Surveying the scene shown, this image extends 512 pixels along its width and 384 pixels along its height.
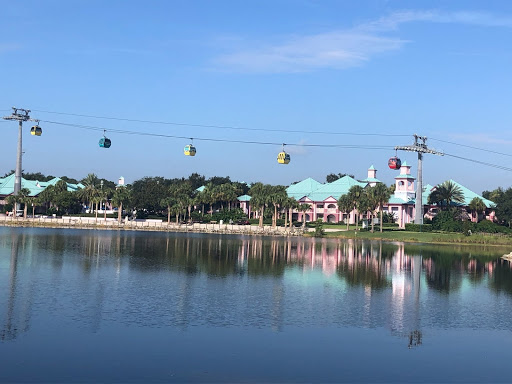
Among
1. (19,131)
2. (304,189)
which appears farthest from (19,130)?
(304,189)

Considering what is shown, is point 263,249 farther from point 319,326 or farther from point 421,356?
point 421,356

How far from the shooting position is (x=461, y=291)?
47.0 meters

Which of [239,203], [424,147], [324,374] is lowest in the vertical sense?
[324,374]

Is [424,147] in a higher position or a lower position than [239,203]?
higher

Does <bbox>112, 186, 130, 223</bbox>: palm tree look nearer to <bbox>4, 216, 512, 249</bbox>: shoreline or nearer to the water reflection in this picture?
<bbox>4, 216, 512, 249</bbox>: shoreline

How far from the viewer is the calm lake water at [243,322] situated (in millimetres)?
22766

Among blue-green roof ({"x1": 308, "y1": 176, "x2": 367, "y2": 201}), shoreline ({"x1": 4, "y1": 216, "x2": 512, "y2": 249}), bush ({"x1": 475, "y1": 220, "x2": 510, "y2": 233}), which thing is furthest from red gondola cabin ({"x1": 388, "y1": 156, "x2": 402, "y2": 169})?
blue-green roof ({"x1": 308, "y1": 176, "x2": 367, "y2": 201})

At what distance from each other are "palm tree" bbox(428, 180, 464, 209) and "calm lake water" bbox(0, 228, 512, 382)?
3484 inches

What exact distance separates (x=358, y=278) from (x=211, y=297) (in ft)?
58.0

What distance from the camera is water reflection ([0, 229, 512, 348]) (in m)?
31.5

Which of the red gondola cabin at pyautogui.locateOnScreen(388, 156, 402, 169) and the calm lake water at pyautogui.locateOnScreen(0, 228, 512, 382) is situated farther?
the red gondola cabin at pyautogui.locateOnScreen(388, 156, 402, 169)

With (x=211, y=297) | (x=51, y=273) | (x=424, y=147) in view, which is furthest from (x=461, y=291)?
(x=424, y=147)

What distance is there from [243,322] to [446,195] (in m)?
122

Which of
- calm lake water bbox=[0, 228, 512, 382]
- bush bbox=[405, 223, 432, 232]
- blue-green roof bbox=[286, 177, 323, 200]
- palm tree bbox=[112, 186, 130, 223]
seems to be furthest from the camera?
blue-green roof bbox=[286, 177, 323, 200]
